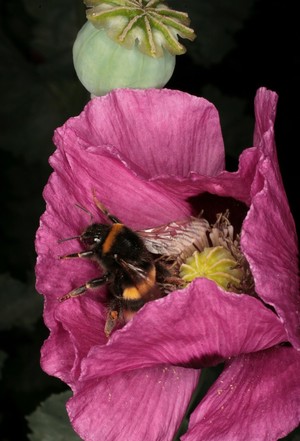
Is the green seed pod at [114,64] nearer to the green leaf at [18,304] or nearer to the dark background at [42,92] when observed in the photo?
the dark background at [42,92]

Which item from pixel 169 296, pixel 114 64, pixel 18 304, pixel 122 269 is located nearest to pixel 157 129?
pixel 114 64

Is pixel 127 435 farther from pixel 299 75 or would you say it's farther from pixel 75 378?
pixel 299 75

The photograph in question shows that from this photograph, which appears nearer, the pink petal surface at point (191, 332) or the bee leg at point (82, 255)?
the pink petal surface at point (191, 332)

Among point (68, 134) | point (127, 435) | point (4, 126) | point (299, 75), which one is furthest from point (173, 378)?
point (4, 126)

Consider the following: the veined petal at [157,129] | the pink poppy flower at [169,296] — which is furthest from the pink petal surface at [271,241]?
the veined petal at [157,129]

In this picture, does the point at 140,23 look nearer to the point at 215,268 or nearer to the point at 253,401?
the point at 215,268

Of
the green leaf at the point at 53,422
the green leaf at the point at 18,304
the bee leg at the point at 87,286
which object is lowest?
the green leaf at the point at 53,422
